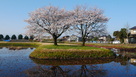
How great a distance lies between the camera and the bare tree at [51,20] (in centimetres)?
2791

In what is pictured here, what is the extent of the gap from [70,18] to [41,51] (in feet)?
37.8

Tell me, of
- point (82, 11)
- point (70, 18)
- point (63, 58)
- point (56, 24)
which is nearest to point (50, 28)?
point (56, 24)

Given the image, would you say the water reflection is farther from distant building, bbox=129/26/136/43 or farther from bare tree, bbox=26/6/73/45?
distant building, bbox=129/26/136/43

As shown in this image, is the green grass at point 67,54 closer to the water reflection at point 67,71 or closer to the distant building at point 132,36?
the water reflection at point 67,71

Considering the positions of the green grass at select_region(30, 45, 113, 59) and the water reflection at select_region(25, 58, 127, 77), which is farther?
the green grass at select_region(30, 45, 113, 59)

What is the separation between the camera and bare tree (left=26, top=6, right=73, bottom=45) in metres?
27.9

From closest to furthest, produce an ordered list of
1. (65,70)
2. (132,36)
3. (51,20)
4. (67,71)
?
(67,71) → (65,70) → (51,20) → (132,36)

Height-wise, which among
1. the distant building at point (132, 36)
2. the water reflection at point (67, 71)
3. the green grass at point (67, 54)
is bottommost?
the water reflection at point (67, 71)

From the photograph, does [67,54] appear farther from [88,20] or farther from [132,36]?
[132,36]

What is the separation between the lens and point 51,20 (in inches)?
1132

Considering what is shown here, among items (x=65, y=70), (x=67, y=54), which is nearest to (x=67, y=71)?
(x=65, y=70)

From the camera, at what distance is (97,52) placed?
70.6 feet

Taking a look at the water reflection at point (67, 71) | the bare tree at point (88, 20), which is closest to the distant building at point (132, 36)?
the bare tree at point (88, 20)

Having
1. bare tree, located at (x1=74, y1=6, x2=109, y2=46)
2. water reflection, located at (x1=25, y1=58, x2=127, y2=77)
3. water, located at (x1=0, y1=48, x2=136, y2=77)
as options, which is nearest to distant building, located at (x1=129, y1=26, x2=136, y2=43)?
bare tree, located at (x1=74, y1=6, x2=109, y2=46)
